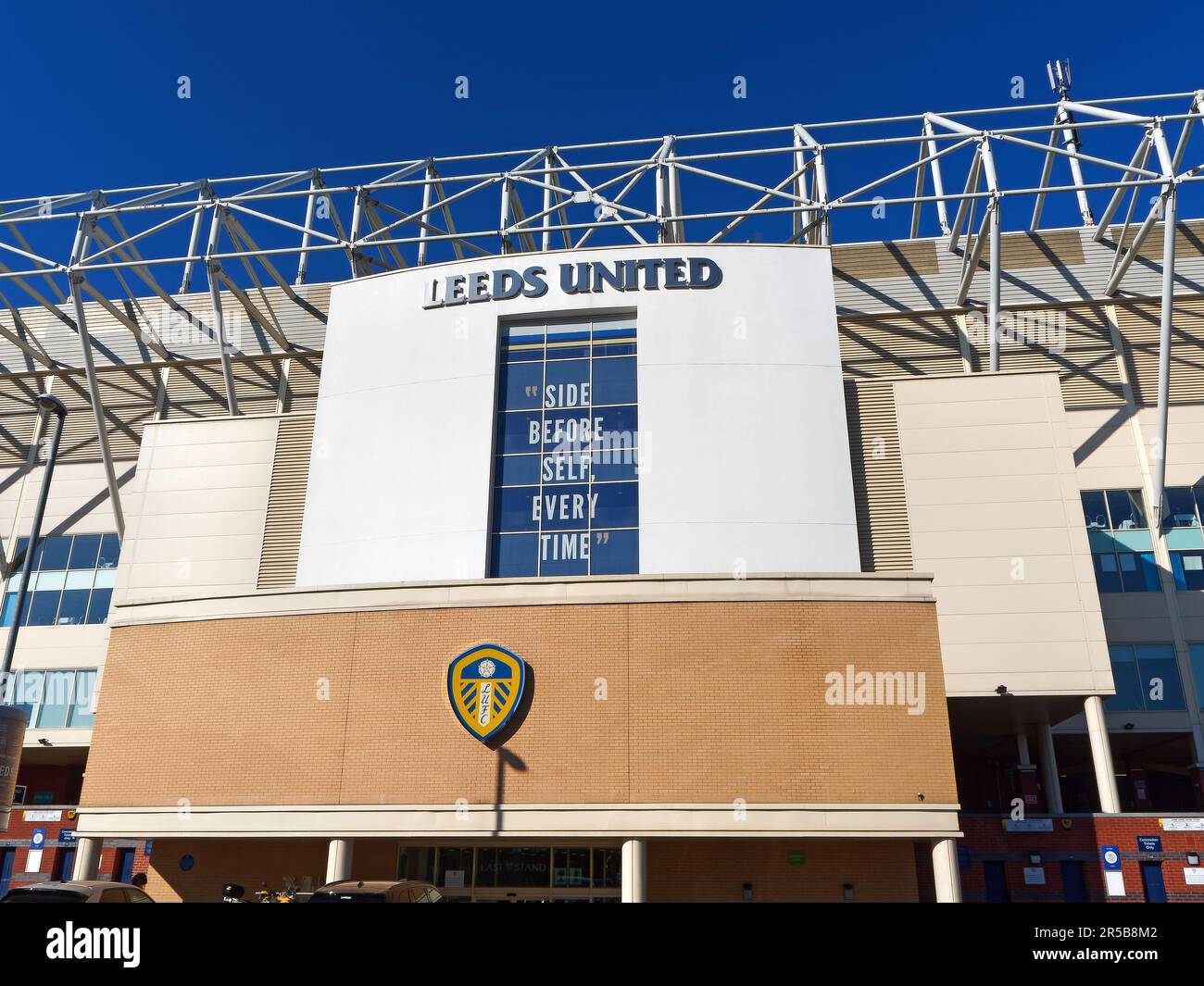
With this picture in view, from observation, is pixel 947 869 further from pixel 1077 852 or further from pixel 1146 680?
pixel 1146 680

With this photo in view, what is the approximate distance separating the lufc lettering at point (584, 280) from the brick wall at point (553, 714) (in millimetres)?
13757

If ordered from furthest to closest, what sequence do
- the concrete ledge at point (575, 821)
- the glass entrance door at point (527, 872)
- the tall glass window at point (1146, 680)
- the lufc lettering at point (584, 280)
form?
the tall glass window at point (1146, 680) < the lufc lettering at point (584, 280) < the glass entrance door at point (527, 872) < the concrete ledge at point (575, 821)

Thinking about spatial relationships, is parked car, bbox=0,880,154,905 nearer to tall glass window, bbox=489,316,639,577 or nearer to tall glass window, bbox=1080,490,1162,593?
tall glass window, bbox=489,316,639,577

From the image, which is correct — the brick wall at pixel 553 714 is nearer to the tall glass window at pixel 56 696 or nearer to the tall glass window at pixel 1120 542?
the tall glass window at pixel 56 696

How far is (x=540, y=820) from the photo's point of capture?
67.5 ft

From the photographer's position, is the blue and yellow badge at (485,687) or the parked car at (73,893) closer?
the parked car at (73,893)

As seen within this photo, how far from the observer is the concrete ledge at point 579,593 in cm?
2211

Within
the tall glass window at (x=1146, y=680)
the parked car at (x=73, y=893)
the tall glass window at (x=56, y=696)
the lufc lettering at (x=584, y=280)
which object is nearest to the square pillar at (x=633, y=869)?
the parked car at (x=73, y=893)

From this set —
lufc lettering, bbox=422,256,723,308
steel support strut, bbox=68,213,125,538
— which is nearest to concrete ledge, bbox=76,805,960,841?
lufc lettering, bbox=422,256,723,308

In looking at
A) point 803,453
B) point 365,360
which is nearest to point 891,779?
point 803,453

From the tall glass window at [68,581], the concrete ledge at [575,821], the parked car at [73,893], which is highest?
the tall glass window at [68,581]

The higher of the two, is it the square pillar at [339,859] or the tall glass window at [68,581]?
the tall glass window at [68,581]

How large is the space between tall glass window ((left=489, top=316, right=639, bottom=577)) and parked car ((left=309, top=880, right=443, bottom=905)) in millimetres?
13012

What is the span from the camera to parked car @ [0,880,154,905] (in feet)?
42.2
